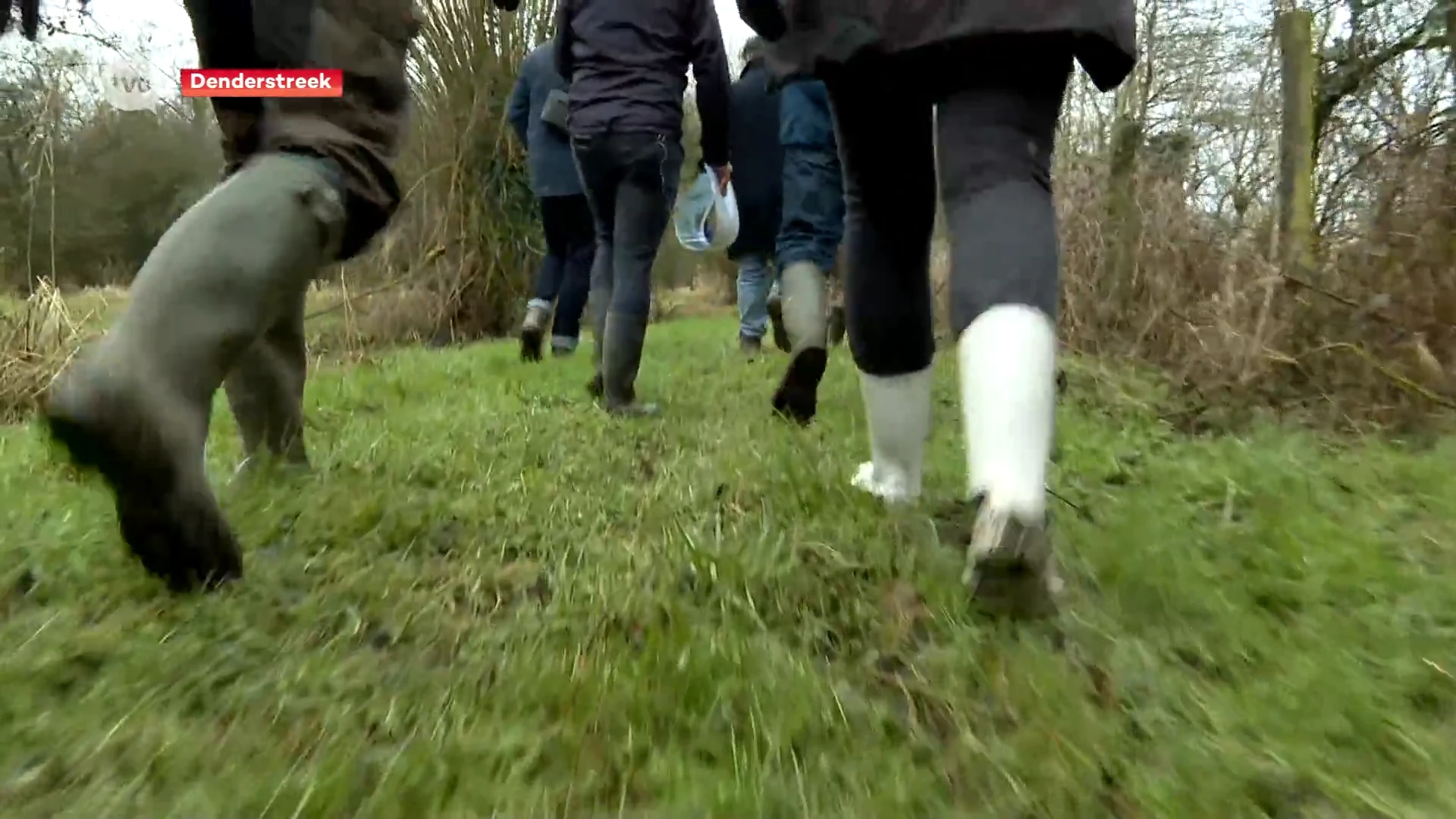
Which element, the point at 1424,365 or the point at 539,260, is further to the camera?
the point at 539,260

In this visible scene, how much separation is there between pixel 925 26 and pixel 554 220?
5432 mm

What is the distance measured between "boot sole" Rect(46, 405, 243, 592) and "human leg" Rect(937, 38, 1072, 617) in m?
1.06

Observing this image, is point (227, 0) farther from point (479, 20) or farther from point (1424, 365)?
point (479, 20)

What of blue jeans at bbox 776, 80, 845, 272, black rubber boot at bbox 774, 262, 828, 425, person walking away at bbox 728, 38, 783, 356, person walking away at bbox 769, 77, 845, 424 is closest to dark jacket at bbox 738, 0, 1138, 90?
black rubber boot at bbox 774, 262, 828, 425

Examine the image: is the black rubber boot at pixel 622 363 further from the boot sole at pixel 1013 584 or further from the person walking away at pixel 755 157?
the boot sole at pixel 1013 584

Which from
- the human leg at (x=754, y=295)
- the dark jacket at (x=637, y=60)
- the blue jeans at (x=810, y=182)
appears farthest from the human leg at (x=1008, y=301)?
the human leg at (x=754, y=295)

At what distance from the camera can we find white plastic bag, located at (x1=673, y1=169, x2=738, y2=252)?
18.4 feet

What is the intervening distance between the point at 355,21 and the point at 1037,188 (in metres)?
1.08

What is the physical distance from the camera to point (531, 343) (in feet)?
22.0

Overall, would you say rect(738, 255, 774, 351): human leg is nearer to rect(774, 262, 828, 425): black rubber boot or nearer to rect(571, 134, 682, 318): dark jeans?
rect(571, 134, 682, 318): dark jeans

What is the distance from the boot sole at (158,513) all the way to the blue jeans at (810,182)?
9.00ft

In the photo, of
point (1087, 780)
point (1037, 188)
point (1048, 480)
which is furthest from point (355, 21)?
point (1048, 480)

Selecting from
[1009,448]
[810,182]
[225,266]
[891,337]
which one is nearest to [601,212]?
[810,182]

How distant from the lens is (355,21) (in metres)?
1.71
